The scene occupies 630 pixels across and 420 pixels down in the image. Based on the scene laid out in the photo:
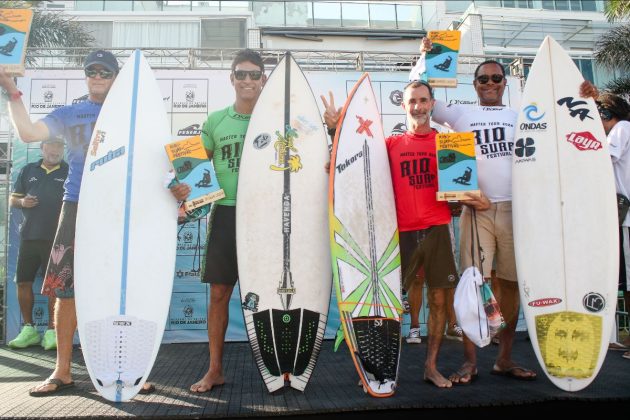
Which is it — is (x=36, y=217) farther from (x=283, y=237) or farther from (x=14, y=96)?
(x=283, y=237)

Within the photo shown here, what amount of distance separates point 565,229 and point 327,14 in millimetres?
13946

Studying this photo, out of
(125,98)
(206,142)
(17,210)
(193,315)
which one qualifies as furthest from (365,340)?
(17,210)

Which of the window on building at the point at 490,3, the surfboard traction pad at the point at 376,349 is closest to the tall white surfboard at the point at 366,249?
the surfboard traction pad at the point at 376,349

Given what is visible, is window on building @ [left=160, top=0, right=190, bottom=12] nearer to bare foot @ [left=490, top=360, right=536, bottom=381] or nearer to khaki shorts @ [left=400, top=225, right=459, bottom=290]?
khaki shorts @ [left=400, top=225, right=459, bottom=290]

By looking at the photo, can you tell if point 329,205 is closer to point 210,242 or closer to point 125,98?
point 210,242

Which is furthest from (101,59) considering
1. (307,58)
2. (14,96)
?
(307,58)

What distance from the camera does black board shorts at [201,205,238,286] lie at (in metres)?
2.49

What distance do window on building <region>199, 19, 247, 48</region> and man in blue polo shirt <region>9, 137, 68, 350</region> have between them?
11054 millimetres

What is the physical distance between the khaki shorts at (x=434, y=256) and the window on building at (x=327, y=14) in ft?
45.1

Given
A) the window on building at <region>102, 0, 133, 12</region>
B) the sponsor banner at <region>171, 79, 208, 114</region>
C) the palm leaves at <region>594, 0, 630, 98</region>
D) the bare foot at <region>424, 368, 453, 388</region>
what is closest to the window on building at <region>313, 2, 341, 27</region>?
the window on building at <region>102, 0, 133, 12</region>

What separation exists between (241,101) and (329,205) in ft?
2.63

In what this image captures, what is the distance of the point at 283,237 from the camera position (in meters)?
2.58

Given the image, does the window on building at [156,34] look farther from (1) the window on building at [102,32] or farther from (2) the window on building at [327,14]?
(2) the window on building at [327,14]

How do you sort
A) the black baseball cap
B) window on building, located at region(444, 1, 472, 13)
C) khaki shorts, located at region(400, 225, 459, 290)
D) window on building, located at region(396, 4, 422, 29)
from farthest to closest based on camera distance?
window on building, located at region(444, 1, 472, 13) → window on building, located at region(396, 4, 422, 29) → the black baseball cap → khaki shorts, located at region(400, 225, 459, 290)
